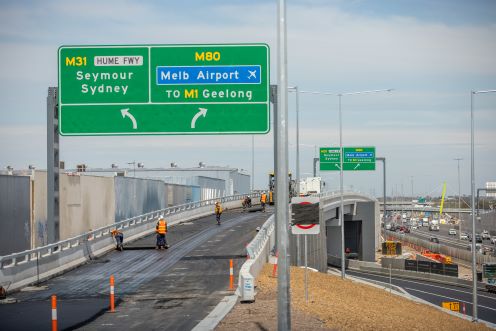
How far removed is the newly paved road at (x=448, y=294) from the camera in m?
49.5

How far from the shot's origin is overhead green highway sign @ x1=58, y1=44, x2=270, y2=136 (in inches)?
997

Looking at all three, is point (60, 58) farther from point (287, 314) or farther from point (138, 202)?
point (138, 202)

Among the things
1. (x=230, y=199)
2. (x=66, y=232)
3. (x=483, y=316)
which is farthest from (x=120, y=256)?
(x=230, y=199)

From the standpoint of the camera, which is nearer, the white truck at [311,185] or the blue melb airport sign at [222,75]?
the blue melb airport sign at [222,75]

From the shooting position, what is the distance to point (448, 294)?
2378 inches

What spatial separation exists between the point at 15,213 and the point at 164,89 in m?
14.5

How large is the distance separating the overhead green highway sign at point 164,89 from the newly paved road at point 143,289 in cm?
553

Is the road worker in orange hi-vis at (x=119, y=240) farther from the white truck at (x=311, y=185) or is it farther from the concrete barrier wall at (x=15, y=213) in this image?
the white truck at (x=311, y=185)

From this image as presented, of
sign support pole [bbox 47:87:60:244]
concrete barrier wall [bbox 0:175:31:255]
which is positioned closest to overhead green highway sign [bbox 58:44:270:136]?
sign support pole [bbox 47:87:60:244]

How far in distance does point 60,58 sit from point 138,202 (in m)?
40.1

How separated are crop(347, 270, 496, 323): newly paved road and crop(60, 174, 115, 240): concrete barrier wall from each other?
2326cm

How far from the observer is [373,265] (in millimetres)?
85812

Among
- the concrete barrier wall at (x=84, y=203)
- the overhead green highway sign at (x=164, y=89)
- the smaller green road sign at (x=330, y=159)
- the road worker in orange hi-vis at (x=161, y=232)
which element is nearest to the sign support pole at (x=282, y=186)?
the overhead green highway sign at (x=164, y=89)

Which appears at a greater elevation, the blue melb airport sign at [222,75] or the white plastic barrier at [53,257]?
the blue melb airport sign at [222,75]
